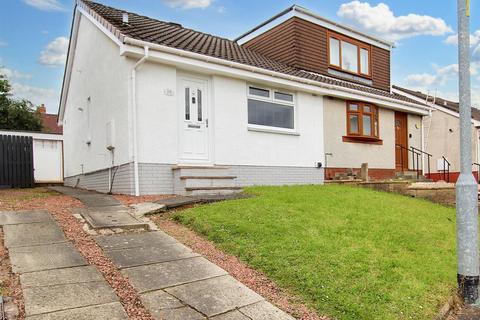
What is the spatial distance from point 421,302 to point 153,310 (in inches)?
102

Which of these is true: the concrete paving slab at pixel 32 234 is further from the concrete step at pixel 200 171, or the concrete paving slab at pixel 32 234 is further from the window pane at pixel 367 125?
the window pane at pixel 367 125

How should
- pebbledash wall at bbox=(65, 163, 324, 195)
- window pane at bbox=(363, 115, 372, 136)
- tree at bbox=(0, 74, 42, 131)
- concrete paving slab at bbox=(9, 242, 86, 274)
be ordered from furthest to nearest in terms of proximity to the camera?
tree at bbox=(0, 74, 42, 131), window pane at bbox=(363, 115, 372, 136), pebbledash wall at bbox=(65, 163, 324, 195), concrete paving slab at bbox=(9, 242, 86, 274)

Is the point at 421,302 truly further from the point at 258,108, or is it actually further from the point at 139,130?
the point at 258,108

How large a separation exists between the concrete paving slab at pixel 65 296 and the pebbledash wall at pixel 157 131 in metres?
Result: 5.49

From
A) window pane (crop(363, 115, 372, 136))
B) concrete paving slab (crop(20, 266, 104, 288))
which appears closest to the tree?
window pane (crop(363, 115, 372, 136))

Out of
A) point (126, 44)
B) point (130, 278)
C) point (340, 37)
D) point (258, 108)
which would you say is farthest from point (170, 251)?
point (340, 37)

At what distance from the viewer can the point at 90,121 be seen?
12398mm

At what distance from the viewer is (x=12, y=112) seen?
28641mm

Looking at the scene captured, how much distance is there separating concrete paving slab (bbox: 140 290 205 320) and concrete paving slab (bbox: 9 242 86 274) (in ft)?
3.61

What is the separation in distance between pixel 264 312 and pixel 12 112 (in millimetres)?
30512

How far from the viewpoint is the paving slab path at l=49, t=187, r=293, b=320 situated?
3453 millimetres

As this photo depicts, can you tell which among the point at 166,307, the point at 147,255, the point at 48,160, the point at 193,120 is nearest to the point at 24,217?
the point at 147,255

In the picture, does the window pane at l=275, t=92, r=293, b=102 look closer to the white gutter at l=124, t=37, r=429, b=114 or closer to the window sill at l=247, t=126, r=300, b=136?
the white gutter at l=124, t=37, r=429, b=114

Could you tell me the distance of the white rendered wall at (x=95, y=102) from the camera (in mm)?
9664
